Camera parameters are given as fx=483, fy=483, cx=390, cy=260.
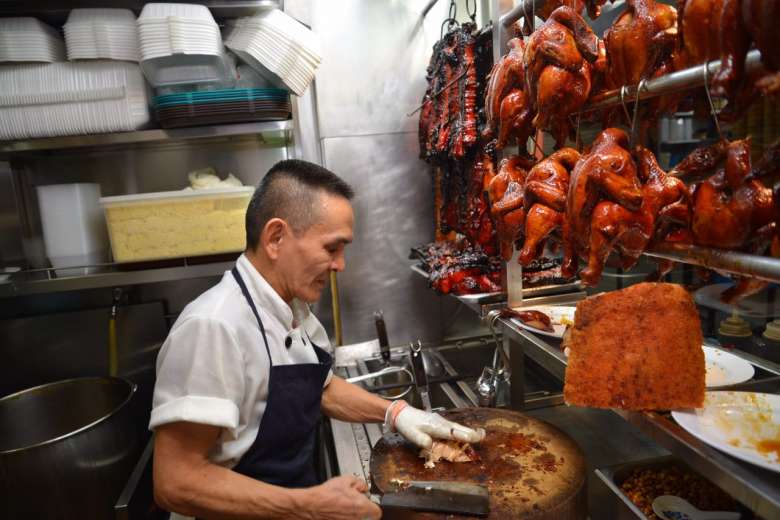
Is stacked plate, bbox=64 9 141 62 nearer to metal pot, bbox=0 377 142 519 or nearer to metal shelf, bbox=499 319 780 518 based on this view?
metal pot, bbox=0 377 142 519

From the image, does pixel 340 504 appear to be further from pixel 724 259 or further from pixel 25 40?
pixel 25 40

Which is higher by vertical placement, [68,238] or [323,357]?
[68,238]

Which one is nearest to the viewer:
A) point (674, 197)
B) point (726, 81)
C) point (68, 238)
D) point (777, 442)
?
point (726, 81)

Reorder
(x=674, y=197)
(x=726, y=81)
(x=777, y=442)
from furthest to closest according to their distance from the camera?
(x=674, y=197), (x=777, y=442), (x=726, y=81)

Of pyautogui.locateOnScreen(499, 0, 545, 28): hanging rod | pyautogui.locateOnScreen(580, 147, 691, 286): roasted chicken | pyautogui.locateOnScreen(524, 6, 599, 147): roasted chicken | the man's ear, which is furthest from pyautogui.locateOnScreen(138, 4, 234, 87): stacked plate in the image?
pyautogui.locateOnScreen(580, 147, 691, 286): roasted chicken

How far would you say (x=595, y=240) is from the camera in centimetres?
122

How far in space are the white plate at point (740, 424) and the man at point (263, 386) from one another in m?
0.65

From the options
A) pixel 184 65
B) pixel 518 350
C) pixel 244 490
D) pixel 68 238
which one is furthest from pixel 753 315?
pixel 68 238

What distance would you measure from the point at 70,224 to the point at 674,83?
10.1ft

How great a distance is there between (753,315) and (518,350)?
1.90 m

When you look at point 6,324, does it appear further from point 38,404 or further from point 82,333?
point 38,404

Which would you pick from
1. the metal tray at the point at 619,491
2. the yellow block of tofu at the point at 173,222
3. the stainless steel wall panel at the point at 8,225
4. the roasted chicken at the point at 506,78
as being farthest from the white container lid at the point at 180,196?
the metal tray at the point at 619,491

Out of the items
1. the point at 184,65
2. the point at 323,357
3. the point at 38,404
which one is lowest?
the point at 38,404

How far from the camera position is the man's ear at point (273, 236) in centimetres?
160
